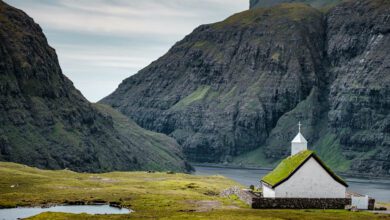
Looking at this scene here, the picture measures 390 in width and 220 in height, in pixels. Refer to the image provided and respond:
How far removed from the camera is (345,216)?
353 ft

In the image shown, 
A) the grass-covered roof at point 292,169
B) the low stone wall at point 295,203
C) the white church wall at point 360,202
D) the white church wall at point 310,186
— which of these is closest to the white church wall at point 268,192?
the grass-covered roof at point 292,169

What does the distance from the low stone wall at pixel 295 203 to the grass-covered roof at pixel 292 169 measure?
269 cm

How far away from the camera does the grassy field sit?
10834cm

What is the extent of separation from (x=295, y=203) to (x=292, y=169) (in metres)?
5.49

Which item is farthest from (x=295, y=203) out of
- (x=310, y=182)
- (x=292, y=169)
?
(x=292, y=169)

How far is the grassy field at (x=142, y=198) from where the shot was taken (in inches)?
4266

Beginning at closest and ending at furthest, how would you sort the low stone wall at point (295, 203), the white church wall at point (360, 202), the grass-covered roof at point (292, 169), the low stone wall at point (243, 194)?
the low stone wall at point (295, 203) → the white church wall at point (360, 202) → the grass-covered roof at point (292, 169) → the low stone wall at point (243, 194)

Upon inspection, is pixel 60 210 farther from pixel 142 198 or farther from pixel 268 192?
pixel 268 192

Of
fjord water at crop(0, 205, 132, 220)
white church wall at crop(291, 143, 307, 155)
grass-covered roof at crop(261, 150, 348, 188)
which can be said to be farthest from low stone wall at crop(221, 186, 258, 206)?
fjord water at crop(0, 205, 132, 220)

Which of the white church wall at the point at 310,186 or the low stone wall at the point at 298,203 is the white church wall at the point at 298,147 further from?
the low stone wall at the point at 298,203

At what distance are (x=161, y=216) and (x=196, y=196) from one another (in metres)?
35.1

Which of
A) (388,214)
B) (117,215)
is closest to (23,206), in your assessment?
(117,215)

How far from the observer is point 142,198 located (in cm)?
14000

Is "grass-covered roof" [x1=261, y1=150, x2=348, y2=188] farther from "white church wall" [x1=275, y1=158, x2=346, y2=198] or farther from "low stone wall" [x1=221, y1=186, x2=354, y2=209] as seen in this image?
"low stone wall" [x1=221, y1=186, x2=354, y2=209]
